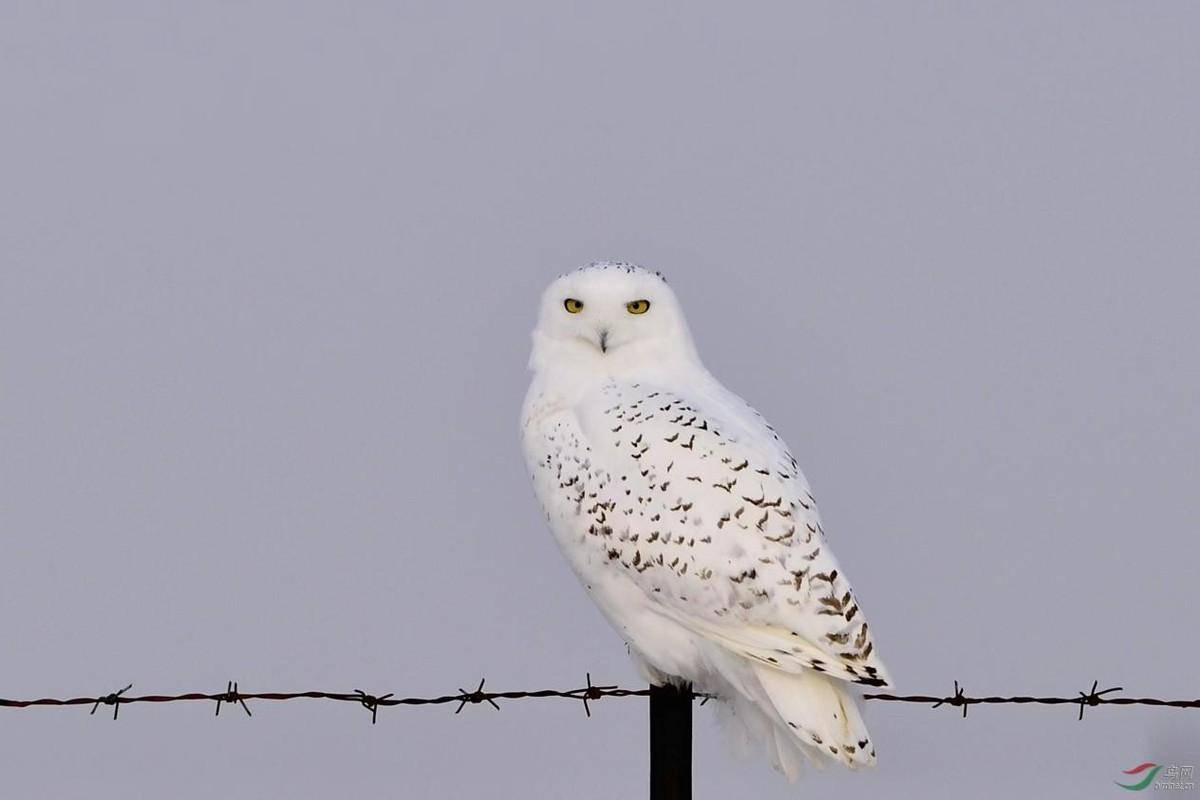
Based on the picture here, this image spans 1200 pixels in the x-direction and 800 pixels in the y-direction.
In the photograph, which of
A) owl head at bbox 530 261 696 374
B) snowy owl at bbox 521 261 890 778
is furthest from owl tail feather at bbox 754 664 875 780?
owl head at bbox 530 261 696 374

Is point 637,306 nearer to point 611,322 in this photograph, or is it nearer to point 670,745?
point 611,322

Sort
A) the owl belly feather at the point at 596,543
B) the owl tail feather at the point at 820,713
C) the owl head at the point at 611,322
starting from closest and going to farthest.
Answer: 1. the owl tail feather at the point at 820,713
2. the owl belly feather at the point at 596,543
3. the owl head at the point at 611,322

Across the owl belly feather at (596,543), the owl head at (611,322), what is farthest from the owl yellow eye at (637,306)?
the owl belly feather at (596,543)

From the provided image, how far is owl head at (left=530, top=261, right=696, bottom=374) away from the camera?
3.83 m

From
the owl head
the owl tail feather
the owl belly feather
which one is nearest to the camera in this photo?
the owl tail feather

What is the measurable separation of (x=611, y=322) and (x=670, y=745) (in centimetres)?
96

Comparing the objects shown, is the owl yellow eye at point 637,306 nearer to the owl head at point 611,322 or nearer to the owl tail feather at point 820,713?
the owl head at point 611,322

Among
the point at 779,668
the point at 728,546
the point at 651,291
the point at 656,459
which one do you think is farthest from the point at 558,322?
the point at 779,668

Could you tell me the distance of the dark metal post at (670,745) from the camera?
11.3 ft

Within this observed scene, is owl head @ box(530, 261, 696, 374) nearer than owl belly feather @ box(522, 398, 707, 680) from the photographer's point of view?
No

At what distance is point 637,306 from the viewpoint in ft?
12.7

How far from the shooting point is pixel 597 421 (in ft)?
12.2

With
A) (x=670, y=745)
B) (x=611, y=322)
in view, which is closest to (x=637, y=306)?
(x=611, y=322)

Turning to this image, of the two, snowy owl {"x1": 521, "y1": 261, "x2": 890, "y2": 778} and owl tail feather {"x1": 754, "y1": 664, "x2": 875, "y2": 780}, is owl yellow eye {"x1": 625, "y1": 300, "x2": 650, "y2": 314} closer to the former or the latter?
snowy owl {"x1": 521, "y1": 261, "x2": 890, "y2": 778}
